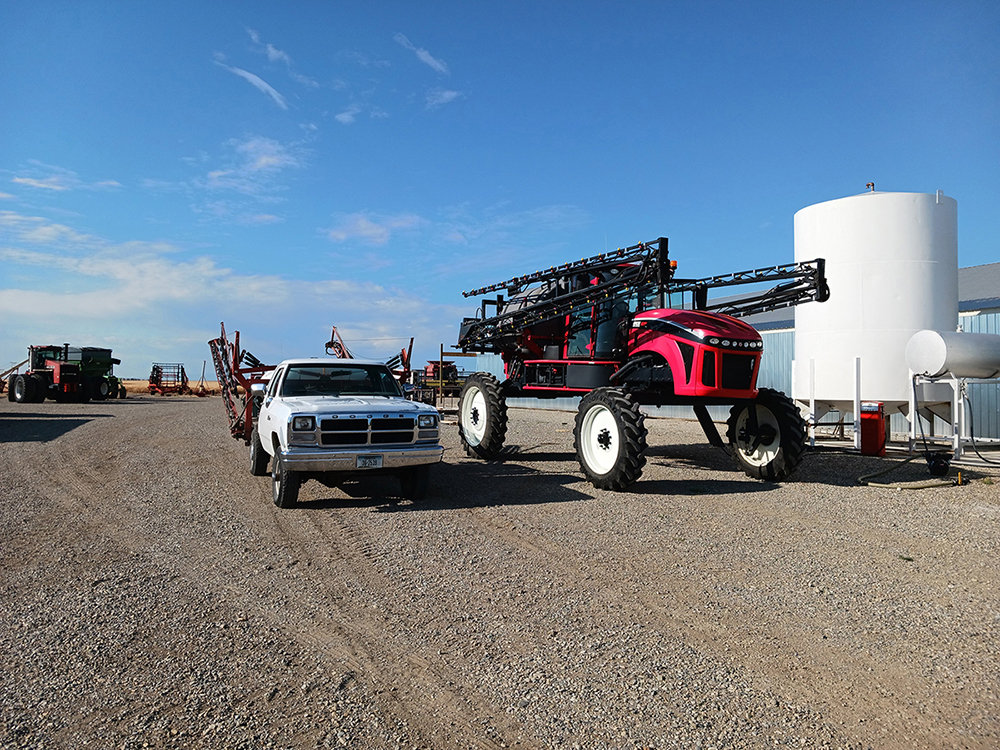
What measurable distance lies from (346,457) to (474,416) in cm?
536

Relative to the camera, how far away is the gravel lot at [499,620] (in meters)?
3.28

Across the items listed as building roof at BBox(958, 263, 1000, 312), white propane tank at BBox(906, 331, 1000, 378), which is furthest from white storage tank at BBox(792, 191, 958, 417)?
building roof at BBox(958, 263, 1000, 312)

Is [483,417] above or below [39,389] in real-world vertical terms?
below

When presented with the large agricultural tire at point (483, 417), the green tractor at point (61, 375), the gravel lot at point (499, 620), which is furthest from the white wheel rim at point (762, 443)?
the green tractor at point (61, 375)

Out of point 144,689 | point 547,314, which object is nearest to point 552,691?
point 144,689

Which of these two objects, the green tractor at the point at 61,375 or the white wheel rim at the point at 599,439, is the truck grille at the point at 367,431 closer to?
the white wheel rim at the point at 599,439

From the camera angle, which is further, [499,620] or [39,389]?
[39,389]

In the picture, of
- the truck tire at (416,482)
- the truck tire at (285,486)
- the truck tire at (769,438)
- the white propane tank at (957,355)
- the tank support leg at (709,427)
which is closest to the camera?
the truck tire at (285,486)

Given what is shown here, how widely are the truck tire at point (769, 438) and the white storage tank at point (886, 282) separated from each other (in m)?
4.43

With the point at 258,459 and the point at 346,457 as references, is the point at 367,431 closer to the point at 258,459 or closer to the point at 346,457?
the point at 346,457

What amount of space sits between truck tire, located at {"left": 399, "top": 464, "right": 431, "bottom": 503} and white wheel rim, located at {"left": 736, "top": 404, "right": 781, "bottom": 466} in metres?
4.92

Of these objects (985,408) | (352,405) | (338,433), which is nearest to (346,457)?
(338,433)

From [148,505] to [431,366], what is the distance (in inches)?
1058

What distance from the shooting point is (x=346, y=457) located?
25.7 feet
